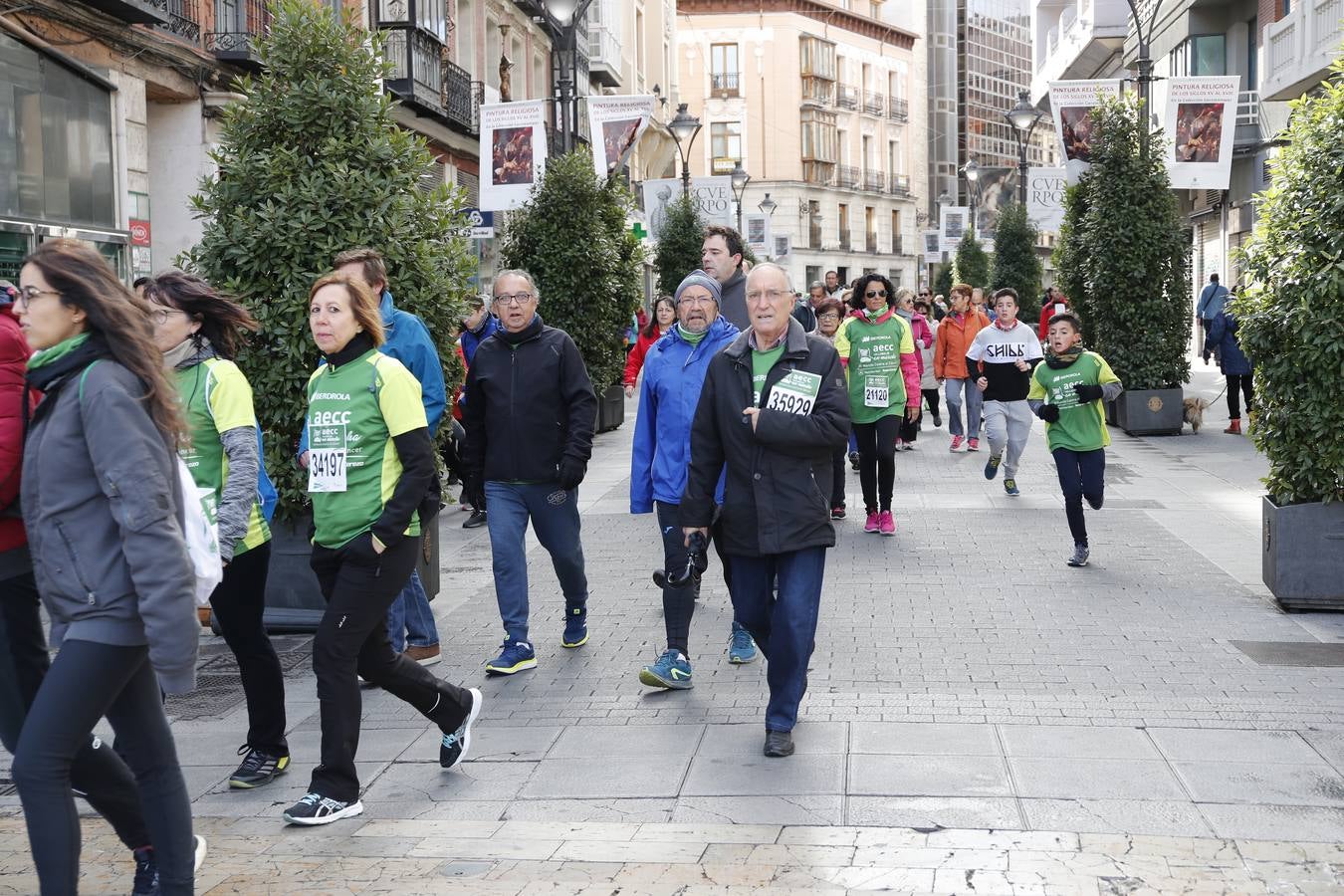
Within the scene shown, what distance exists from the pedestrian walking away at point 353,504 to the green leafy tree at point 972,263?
4954 cm

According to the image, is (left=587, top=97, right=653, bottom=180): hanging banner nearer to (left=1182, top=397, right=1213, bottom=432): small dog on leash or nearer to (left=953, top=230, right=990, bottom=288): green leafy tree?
(left=1182, top=397, right=1213, bottom=432): small dog on leash

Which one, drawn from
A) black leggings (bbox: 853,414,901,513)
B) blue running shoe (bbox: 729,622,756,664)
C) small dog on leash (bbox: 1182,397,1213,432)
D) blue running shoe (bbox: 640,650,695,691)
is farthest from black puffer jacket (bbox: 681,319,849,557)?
small dog on leash (bbox: 1182,397,1213,432)

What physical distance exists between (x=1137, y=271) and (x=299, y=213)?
13432 millimetres

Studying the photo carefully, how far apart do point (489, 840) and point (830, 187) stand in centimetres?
7089

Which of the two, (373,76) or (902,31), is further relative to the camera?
(902,31)

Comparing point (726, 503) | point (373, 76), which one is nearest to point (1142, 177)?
point (373, 76)

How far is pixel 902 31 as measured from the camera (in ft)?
262

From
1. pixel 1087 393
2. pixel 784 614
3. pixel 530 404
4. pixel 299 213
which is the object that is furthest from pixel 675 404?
pixel 1087 393

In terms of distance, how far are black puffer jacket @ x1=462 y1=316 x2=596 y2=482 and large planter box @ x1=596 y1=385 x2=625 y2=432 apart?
13.0 m

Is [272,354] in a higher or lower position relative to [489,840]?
higher

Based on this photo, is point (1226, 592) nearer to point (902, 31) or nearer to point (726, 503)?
point (726, 503)

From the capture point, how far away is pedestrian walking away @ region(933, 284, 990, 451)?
687 inches

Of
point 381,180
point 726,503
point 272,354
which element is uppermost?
point 381,180

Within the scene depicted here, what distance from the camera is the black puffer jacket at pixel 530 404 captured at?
7.26 m
